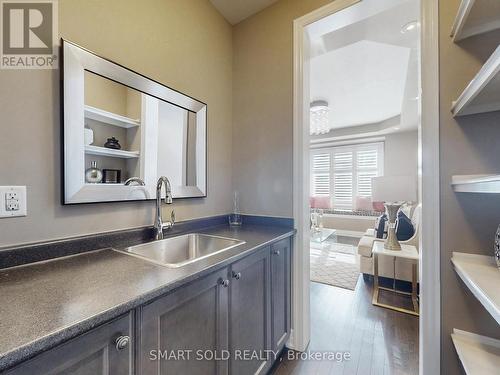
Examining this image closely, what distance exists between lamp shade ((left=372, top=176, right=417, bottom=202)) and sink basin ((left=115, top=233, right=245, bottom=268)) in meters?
1.80

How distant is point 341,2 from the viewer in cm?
147

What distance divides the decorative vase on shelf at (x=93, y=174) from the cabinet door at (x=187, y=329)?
2.41ft

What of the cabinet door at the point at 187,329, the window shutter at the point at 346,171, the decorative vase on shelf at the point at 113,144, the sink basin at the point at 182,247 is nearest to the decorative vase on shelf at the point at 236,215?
the sink basin at the point at 182,247

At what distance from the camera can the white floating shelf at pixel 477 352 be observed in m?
0.88

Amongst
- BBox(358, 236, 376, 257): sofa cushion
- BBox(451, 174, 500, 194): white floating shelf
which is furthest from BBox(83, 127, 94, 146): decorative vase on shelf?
BBox(358, 236, 376, 257): sofa cushion

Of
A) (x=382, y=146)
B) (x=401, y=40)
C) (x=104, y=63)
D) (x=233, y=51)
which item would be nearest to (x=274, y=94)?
(x=233, y=51)

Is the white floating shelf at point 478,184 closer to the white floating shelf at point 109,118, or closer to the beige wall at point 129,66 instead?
the beige wall at point 129,66

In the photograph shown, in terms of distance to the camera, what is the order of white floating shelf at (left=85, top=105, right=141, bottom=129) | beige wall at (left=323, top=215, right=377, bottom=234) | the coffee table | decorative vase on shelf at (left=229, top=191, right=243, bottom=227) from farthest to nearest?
beige wall at (left=323, top=215, right=377, bottom=234) < the coffee table < decorative vase on shelf at (left=229, top=191, right=243, bottom=227) < white floating shelf at (left=85, top=105, right=141, bottom=129)

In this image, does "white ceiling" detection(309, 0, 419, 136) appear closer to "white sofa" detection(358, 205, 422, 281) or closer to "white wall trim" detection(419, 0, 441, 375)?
"white wall trim" detection(419, 0, 441, 375)

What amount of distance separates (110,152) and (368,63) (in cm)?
283

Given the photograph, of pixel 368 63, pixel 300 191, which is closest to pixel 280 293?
pixel 300 191

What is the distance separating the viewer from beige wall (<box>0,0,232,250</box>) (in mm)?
880

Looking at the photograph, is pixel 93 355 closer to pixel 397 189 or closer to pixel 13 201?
pixel 13 201

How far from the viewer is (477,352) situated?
97cm
